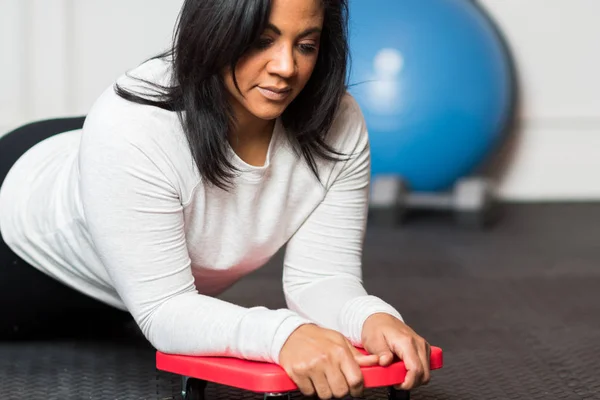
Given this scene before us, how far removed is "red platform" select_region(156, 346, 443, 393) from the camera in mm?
1045

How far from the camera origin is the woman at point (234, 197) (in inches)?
42.8

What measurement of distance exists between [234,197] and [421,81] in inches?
61.0

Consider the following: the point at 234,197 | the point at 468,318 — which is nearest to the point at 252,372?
the point at 234,197

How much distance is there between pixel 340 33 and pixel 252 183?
23cm

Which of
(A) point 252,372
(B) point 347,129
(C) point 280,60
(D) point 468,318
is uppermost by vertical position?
(C) point 280,60

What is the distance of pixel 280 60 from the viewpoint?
1.10 meters

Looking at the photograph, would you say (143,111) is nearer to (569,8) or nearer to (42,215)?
(42,215)

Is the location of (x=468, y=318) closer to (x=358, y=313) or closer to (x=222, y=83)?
(x=358, y=313)

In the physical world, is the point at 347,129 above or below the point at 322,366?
above

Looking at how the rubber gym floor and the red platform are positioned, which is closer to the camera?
the red platform

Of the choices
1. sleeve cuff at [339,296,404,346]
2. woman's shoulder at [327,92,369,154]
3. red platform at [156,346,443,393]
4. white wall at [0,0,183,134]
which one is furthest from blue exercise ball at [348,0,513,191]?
red platform at [156,346,443,393]

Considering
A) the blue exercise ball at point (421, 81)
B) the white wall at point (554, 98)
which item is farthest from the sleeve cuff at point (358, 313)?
the white wall at point (554, 98)

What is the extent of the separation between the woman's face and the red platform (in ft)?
1.01

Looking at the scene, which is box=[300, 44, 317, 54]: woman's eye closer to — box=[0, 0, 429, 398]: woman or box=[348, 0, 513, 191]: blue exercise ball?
box=[0, 0, 429, 398]: woman
